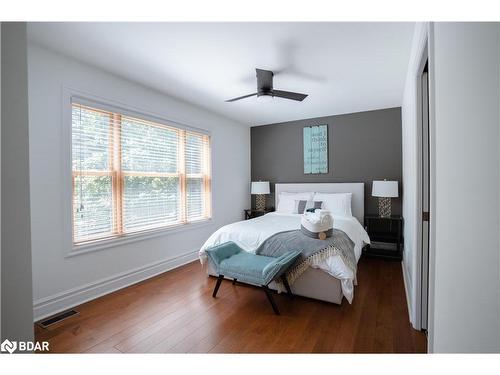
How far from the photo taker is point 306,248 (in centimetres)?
248

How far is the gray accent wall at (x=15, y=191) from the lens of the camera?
84 centimetres

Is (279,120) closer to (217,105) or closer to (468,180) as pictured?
(217,105)

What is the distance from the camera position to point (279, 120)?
16.1 ft

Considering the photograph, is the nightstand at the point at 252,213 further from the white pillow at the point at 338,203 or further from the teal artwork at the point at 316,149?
the white pillow at the point at 338,203

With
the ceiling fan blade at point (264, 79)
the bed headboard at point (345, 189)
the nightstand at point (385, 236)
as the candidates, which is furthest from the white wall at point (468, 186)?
the bed headboard at point (345, 189)

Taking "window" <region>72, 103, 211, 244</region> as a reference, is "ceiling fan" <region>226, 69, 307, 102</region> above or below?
above

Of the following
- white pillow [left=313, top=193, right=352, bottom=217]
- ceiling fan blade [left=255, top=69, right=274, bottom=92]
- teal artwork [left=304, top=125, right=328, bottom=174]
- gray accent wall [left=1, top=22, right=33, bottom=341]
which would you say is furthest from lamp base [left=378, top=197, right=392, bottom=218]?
gray accent wall [left=1, top=22, right=33, bottom=341]

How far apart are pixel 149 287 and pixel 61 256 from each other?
0.97 m

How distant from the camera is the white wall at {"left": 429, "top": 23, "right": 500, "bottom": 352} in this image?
2.97 ft

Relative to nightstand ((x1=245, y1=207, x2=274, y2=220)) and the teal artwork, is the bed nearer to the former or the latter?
the teal artwork

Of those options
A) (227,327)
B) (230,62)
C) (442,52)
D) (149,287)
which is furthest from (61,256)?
(442,52)

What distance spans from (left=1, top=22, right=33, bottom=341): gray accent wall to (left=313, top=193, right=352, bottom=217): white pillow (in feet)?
12.2

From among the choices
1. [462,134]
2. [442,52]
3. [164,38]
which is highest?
[164,38]

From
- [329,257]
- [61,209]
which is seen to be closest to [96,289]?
[61,209]
